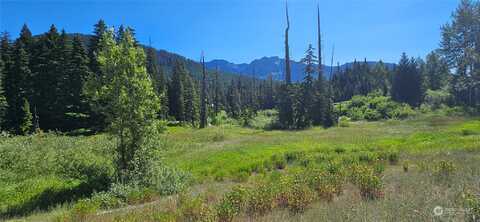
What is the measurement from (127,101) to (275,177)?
6.57m

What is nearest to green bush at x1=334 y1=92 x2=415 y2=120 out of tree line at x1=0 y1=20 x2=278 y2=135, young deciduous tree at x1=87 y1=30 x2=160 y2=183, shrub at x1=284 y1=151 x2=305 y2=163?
tree line at x1=0 y1=20 x2=278 y2=135

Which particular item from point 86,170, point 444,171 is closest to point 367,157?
point 444,171

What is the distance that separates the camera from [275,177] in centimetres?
1276

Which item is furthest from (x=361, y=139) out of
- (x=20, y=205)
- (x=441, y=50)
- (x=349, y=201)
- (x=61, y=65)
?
(x=441, y=50)

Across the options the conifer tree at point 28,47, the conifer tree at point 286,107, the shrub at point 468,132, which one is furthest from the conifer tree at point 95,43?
the shrub at point 468,132

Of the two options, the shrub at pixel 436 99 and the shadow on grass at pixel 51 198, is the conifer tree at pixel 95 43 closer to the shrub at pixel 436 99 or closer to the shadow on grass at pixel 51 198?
the shadow on grass at pixel 51 198

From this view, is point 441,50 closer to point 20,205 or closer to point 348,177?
point 348,177

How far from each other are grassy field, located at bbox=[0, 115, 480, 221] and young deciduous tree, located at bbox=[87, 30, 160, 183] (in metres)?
0.97

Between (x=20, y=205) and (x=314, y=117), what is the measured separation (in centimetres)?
3432

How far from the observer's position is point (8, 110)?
3772cm

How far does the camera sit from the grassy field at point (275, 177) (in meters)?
6.20

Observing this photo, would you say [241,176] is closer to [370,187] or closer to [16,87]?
[370,187]

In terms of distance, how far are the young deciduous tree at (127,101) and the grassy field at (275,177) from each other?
3.19ft

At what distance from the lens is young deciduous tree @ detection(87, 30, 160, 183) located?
548 inches
